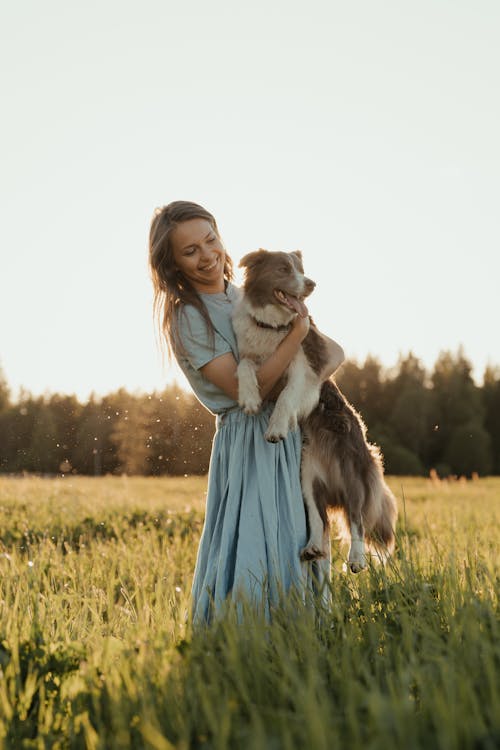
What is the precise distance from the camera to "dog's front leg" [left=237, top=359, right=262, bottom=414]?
3975 millimetres

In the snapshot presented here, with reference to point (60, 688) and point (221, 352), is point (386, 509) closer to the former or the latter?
point (221, 352)

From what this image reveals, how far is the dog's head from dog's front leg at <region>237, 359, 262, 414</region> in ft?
1.44

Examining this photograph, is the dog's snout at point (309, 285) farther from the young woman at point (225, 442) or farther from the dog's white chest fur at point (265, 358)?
the young woman at point (225, 442)

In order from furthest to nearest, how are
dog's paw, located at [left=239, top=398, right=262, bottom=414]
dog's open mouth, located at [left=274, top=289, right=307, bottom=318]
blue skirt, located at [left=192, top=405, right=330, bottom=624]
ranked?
dog's open mouth, located at [left=274, top=289, right=307, bottom=318], dog's paw, located at [left=239, top=398, right=262, bottom=414], blue skirt, located at [left=192, top=405, right=330, bottom=624]

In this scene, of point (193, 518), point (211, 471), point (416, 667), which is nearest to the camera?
point (416, 667)

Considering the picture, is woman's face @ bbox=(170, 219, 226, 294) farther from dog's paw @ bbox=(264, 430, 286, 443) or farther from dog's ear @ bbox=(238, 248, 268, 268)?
dog's paw @ bbox=(264, 430, 286, 443)

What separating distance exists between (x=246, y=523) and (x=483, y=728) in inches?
75.9

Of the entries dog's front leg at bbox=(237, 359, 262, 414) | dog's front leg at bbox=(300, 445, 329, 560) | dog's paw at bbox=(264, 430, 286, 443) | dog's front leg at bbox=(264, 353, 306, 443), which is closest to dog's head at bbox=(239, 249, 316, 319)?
dog's front leg at bbox=(264, 353, 306, 443)

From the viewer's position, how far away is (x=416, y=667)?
266cm

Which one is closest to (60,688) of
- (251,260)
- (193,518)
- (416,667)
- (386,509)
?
(416,667)

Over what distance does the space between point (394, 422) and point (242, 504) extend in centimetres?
4462

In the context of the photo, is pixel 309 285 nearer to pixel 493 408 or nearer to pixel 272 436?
pixel 272 436

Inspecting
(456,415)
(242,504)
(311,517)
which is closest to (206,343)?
(242,504)

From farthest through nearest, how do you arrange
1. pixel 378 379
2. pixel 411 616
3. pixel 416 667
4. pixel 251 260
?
pixel 378 379
pixel 251 260
pixel 411 616
pixel 416 667
